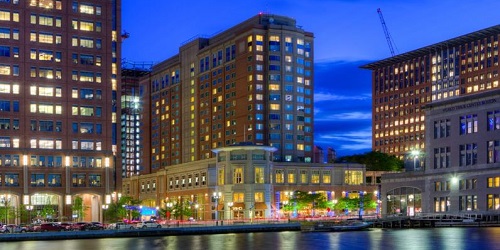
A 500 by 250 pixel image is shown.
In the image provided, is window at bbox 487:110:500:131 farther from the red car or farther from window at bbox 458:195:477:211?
the red car

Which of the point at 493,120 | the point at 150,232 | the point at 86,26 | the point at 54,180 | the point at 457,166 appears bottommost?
the point at 150,232

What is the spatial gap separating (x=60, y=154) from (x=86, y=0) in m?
38.5

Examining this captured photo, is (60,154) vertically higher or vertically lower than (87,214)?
higher

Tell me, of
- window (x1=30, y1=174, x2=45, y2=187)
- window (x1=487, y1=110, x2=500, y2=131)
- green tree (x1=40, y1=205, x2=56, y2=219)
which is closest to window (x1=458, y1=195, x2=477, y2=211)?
window (x1=487, y1=110, x2=500, y2=131)

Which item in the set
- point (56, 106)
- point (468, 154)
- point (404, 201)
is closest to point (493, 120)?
point (468, 154)

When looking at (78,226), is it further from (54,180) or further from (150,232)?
(54,180)

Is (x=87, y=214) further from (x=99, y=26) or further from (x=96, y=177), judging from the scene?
(x=99, y=26)

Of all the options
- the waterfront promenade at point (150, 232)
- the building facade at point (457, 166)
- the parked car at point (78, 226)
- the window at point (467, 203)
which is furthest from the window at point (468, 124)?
the parked car at point (78, 226)

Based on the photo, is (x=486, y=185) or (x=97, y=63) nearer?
(x=486, y=185)

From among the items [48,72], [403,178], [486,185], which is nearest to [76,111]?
[48,72]

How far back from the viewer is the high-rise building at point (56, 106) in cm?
18425

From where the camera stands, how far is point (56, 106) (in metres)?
190

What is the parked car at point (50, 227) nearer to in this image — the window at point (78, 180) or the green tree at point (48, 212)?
the green tree at point (48, 212)

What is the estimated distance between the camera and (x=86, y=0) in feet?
641
